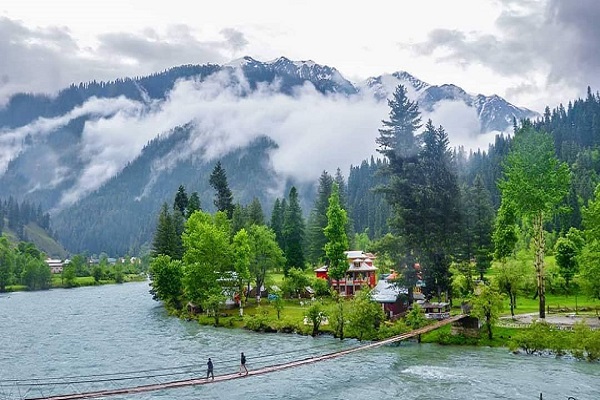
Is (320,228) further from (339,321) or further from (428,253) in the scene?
(339,321)

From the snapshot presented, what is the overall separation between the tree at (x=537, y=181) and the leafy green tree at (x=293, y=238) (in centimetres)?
4433

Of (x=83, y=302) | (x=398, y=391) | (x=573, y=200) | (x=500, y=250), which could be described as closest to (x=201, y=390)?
(x=398, y=391)

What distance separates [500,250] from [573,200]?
66.5 metres

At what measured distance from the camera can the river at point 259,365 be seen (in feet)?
126

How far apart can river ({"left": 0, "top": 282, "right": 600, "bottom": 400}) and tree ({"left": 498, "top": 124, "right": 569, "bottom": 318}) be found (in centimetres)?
1538

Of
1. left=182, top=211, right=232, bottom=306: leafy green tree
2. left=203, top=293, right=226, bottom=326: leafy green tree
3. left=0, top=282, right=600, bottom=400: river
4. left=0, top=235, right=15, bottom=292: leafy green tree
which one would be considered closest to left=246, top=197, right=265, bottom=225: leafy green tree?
left=182, top=211, right=232, bottom=306: leafy green tree

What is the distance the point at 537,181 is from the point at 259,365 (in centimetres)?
3234

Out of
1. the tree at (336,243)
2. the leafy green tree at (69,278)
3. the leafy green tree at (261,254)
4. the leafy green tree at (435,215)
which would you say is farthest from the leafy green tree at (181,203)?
the leafy green tree at (69,278)

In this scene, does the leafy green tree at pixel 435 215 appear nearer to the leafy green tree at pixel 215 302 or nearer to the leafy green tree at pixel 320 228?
the leafy green tree at pixel 215 302

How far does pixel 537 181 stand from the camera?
56344mm

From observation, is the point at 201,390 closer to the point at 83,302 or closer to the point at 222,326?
the point at 222,326

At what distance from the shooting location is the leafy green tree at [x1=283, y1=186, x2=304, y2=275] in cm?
9500

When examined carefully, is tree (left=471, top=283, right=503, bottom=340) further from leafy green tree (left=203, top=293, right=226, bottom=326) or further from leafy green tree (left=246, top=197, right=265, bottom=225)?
leafy green tree (left=246, top=197, right=265, bottom=225)

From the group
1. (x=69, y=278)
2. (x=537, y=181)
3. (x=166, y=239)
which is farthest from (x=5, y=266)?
(x=537, y=181)
